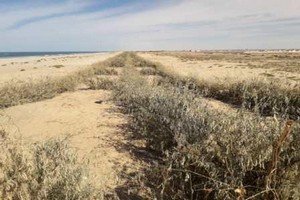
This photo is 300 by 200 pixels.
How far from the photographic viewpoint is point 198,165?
13.8ft

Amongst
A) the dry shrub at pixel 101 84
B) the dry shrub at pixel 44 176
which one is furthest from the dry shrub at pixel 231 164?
the dry shrub at pixel 101 84

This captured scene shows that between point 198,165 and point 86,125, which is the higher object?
point 198,165

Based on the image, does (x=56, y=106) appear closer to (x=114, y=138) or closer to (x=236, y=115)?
(x=114, y=138)

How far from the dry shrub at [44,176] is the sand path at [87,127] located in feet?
1.82

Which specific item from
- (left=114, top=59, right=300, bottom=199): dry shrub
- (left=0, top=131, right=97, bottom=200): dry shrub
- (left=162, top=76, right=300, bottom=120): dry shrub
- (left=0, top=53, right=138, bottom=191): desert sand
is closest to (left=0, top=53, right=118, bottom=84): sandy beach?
(left=0, top=53, right=138, bottom=191): desert sand

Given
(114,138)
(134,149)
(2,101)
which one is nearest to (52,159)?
(134,149)

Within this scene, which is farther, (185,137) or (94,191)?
(185,137)

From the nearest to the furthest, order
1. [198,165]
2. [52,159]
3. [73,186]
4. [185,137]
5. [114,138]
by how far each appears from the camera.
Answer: [73,186] < [198,165] < [52,159] < [185,137] < [114,138]

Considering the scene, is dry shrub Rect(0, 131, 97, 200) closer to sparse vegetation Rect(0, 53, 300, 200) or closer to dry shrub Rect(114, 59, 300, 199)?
sparse vegetation Rect(0, 53, 300, 200)

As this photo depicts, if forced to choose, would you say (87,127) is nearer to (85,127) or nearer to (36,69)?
(85,127)

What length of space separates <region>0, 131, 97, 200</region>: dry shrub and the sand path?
55 cm

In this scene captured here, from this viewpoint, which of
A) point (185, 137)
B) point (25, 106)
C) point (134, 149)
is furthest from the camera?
point (25, 106)

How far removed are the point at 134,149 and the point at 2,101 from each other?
21.9 feet

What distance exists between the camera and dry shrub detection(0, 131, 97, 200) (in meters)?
3.88
